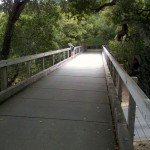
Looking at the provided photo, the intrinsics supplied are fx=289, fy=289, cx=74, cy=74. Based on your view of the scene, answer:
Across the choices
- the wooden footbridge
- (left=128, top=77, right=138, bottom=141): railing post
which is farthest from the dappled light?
(left=128, top=77, right=138, bottom=141): railing post

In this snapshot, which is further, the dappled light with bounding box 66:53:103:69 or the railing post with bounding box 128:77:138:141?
the dappled light with bounding box 66:53:103:69

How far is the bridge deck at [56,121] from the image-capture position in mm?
4578

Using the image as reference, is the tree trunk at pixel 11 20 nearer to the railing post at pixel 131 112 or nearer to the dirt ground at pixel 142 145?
the dirt ground at pixel 142 145

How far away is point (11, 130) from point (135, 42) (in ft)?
61.6

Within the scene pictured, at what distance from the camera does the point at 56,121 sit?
18.6 feet

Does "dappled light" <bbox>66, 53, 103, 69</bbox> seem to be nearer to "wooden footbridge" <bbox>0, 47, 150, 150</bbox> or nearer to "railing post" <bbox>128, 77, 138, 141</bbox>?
"wooden footbridge" <bbox>0, 47, 150, 150</bbox>

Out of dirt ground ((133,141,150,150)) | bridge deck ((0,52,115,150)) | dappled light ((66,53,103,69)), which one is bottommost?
dirt ground ((133,141,150,150))

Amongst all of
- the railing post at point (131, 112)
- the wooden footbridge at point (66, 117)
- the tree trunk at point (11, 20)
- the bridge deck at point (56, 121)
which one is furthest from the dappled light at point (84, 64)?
the railing post at point (131, 112)

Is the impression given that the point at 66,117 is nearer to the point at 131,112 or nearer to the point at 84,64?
the point at 131,112

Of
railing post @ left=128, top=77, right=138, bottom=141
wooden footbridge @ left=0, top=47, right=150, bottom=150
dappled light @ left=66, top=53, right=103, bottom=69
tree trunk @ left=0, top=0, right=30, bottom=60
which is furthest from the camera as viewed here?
dappled light @ left=66, top=53, right=103, bottom=69

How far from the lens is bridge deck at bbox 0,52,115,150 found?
15.0 feet

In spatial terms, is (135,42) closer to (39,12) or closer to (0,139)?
(39,12)

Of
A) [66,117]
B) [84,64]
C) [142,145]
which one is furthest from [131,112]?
[84,64]

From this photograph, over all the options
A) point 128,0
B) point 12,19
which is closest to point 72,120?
point 12,19
